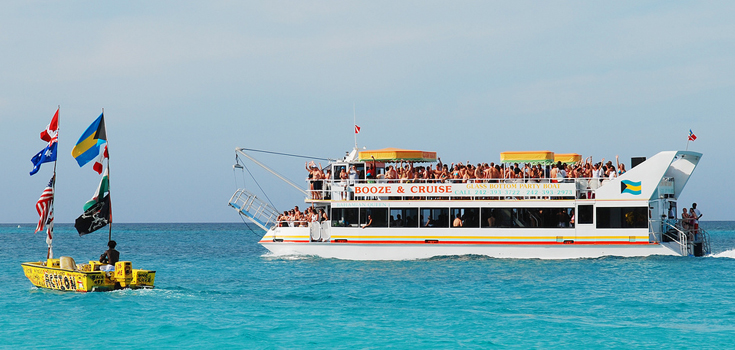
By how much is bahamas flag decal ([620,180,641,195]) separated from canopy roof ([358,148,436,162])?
7.73 meters

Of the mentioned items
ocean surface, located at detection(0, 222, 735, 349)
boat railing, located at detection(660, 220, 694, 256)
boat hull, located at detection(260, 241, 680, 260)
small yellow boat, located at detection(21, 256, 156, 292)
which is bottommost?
ocean surface, located at detection(0, 222, 735, 349)

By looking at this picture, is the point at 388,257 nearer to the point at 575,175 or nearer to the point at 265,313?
the point at 575,175

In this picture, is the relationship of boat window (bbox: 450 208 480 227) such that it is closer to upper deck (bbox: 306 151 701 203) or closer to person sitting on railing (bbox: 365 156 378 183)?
upper deck (bbox: 306 151 701 203)

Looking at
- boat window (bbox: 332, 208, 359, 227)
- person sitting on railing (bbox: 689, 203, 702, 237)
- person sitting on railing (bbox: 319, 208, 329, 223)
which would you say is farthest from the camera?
person sitting on railing (bbox: 319, 208, 329, 223)

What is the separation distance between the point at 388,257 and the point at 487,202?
450 cm

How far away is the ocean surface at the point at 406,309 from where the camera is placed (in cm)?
1405

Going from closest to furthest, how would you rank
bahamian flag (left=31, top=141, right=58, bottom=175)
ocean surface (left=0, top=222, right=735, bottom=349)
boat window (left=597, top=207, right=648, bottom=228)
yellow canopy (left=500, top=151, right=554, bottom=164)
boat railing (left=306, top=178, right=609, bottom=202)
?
ocean surface (left=0, top=222, right=735, bottom=349) < bahamian flag (left=31, top=141, right=58, bottom=175) < boat window (left=597, top=207, right=648, bottom=228) < boat railing (left=306, top=178, right=609, bottom=202) < yellow canopy (left=500, top=151, right=554, bottom=164)

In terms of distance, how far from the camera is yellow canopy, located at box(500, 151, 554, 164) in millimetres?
27422

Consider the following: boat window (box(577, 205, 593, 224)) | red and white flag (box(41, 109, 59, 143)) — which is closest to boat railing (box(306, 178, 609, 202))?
boat window (box(577, 205, 593, 224))

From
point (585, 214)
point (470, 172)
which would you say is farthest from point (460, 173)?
point (585, 214)

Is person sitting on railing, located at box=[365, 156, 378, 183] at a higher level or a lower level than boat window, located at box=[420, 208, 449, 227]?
higher

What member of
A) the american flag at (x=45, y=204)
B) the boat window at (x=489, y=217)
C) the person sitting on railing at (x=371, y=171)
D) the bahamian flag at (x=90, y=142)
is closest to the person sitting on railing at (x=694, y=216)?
the boat window at (x=489, y=217)

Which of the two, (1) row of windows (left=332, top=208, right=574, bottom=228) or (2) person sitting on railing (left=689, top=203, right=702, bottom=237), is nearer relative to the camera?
(1) row of windows (left=332, top=208, right=574, bottom=228)

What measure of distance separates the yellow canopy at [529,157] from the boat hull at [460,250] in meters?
3.40
